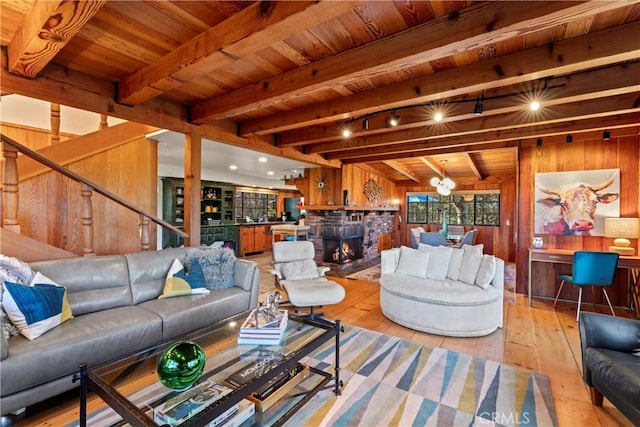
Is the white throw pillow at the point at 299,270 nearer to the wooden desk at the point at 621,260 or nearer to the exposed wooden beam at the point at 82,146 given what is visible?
the exposed wooden beam at the point at 82,146

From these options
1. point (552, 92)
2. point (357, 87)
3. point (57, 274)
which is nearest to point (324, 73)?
point (357, 87)

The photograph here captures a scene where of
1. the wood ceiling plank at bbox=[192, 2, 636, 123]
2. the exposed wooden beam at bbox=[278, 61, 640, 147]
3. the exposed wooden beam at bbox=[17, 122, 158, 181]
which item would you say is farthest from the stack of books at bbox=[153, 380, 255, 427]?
the exposed wooden beam at bbox=[17, 122, 158, 181]

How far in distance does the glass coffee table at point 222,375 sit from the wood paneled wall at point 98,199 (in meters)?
2.78

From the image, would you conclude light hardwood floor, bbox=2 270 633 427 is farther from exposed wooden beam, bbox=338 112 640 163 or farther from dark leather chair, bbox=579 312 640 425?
exposed wooden beam, bbox=338 112 640 163

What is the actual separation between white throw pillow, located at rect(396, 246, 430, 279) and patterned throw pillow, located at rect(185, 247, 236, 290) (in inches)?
83.3

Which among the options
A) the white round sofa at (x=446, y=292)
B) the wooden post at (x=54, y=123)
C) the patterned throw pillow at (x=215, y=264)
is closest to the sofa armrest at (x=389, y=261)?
A: the white round sofa at (x=446, y=292)

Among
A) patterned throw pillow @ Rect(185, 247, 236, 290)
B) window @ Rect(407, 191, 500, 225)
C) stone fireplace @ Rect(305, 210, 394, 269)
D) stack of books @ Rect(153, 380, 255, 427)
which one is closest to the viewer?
stack of books @ Rect(153, 380, 255, 427)

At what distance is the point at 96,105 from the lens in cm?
270

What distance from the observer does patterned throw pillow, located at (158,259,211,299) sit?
2.74m

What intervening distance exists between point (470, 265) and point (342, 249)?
3349 mm

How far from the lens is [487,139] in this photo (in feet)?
13.9

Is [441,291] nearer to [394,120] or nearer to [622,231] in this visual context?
[394,120]

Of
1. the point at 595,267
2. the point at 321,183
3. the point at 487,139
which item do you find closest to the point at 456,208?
the point at 321,183

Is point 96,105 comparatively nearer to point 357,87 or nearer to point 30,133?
point 357,87
